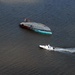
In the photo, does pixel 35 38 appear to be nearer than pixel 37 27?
Yes

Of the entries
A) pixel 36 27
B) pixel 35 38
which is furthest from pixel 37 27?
pixel 35 38

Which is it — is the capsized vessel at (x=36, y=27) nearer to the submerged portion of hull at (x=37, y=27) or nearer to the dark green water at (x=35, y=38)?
the submerged portion of hull at (x=37, y=27)

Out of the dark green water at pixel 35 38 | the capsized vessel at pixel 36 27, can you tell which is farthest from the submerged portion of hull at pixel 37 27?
the dark green water at pixel 35 38

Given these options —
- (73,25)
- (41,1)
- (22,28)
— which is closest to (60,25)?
(73,25)

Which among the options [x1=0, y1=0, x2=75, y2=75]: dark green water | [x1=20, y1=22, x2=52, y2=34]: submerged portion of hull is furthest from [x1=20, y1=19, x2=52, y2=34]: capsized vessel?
[x1=0, y1=0, x2=75, y2=75]: dark green water

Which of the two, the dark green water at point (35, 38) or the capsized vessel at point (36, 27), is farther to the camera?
the capsized vessel at point (36, 27)

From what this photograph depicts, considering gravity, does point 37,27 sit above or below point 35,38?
above

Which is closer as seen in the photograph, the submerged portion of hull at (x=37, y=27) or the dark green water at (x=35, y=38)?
the dark green water at (x=35, y=38)

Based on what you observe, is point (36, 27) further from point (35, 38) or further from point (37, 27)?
point (35, 38)

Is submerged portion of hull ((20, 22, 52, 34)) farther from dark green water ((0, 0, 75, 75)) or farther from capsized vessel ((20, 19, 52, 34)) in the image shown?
dark green water ((0, 0, 75, 75))

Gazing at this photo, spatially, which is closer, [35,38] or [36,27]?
[35,38]

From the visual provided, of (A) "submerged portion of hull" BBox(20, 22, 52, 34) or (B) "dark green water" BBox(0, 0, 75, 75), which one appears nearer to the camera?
(B) "dark green water" BBox(0, 0, 75, 75)
